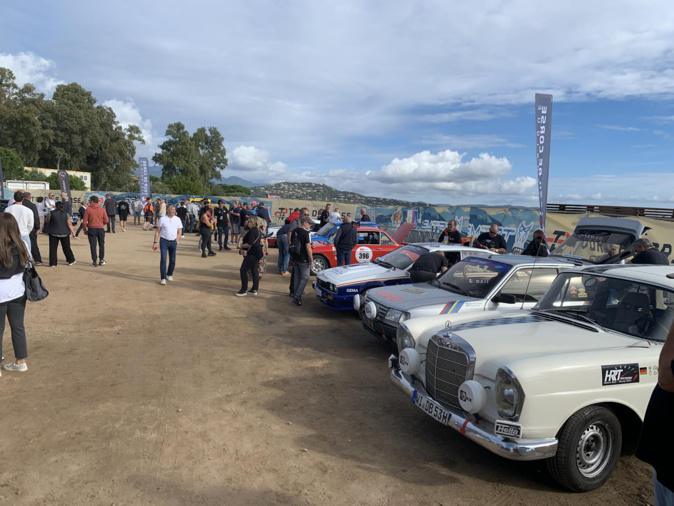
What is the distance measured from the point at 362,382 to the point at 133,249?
14660 millimetres

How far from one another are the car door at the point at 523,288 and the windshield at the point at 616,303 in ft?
4.47

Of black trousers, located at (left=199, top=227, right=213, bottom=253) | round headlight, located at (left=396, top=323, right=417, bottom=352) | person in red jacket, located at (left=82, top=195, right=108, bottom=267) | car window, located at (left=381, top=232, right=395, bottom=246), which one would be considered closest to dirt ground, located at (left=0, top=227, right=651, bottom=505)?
round headlight, located at (left=396, top=323, right=417, bottom=352)

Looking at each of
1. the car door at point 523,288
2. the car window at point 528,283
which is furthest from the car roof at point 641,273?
the car window at point 528,283

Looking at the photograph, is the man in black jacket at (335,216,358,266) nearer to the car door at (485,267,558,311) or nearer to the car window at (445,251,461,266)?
the car window at (445,251,461,266)

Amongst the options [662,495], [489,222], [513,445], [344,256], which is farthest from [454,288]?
[489,222]

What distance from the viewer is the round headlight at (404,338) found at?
4.90 m

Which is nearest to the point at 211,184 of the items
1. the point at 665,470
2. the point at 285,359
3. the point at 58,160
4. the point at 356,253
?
the point at 58,160

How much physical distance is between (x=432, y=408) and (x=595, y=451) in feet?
4.16

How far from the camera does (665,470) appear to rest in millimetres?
2123

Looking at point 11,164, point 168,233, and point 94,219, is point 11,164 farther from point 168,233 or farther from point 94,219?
point 168,233

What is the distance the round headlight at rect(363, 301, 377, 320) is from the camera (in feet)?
22.3

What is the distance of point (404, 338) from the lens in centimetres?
504

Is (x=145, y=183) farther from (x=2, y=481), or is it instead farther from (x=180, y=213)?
(x=2, y=481)

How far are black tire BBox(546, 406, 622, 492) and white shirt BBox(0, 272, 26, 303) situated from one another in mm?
5522
